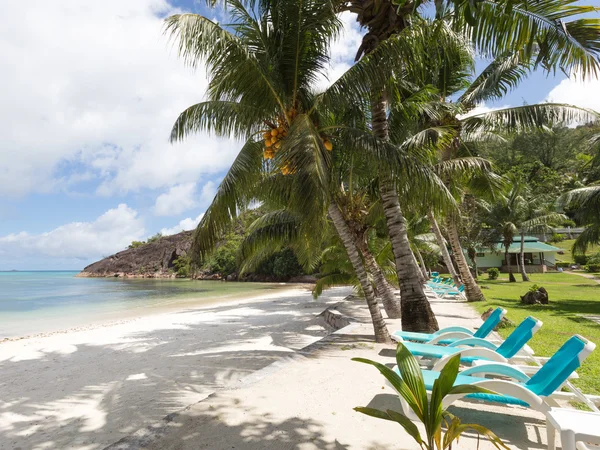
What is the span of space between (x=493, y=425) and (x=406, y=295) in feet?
11.0

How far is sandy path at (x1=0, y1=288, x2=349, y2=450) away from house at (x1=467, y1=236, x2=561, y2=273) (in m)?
27.1

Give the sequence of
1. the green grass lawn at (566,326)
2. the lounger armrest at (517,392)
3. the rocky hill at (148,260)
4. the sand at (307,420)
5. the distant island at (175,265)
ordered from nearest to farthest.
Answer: the lounger armrest at (517,392), the sand at (307,420), the green grass lawn at (566,326), the distant island at (175,265), the rocky hill at (148,260)

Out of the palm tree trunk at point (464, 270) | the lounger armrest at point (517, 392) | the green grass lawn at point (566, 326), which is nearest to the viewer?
the lounger armrest at point (517, 392)

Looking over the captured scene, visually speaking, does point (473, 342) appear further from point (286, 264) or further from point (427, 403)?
point (286, 264)

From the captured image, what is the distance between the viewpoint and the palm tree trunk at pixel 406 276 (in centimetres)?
646

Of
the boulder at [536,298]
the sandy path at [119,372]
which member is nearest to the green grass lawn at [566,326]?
the boulder at [536,298]

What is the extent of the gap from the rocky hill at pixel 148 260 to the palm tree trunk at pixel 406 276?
64.5 m

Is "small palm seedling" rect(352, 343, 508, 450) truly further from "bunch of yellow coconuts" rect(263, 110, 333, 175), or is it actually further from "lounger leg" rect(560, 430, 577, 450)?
"bunch of yellow coconuts" rect(263, 110, 333, 175)

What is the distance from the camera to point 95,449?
3.41 m

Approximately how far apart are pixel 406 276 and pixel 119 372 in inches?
220

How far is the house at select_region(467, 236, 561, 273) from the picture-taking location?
31527 mm

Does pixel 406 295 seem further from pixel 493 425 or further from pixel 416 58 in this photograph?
pixel 416 58

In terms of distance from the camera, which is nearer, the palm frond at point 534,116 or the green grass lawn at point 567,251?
the palm frond at point 534,116

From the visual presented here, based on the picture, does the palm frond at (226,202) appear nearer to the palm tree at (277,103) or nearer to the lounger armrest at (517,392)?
the palm tree at (277,103)
